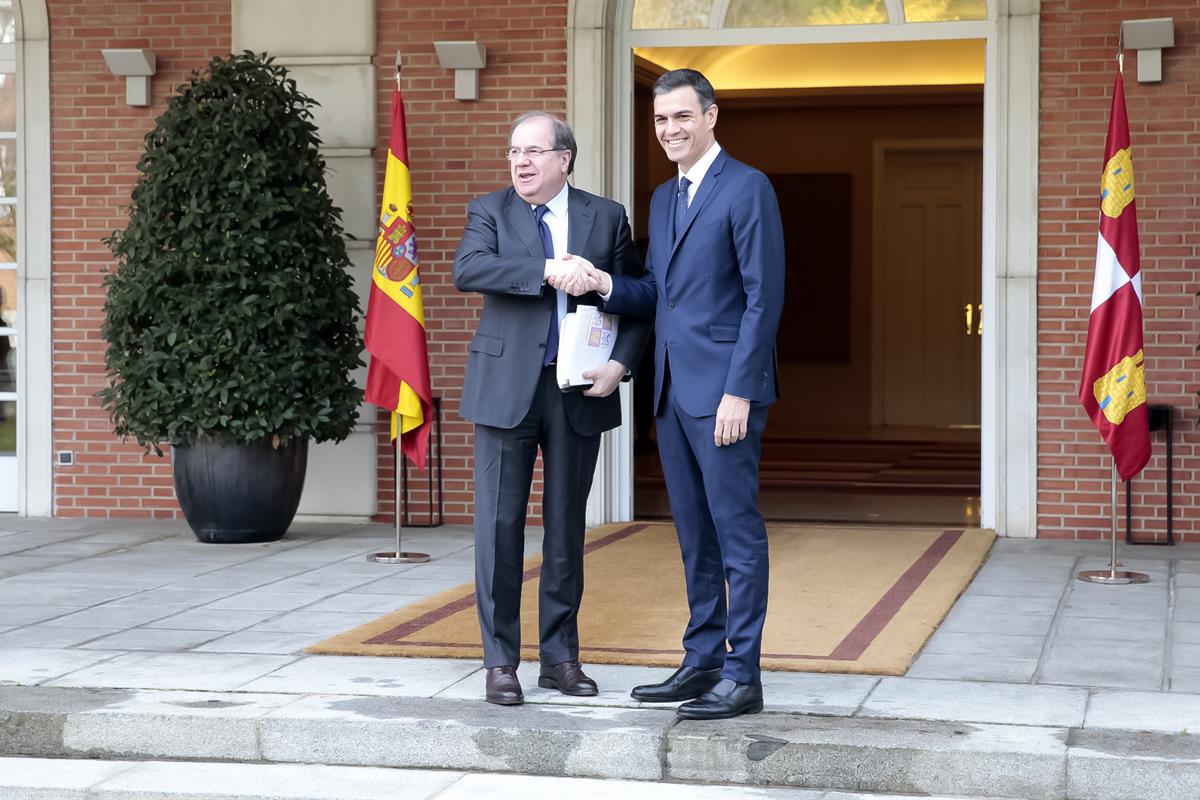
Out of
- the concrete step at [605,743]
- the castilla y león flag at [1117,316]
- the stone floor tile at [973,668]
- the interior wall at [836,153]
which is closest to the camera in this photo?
the concrete step at [605,743]

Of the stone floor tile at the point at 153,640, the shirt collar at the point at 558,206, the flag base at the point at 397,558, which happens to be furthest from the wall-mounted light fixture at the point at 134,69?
the shirt collar at the point at 558,206

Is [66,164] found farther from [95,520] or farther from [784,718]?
[784,718]

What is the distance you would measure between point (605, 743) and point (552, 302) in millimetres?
1179

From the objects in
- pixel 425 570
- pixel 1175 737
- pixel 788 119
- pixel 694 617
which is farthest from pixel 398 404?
pixel 788 119

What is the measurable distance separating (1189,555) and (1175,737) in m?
3.60

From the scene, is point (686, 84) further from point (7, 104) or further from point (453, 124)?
point (7, 104)

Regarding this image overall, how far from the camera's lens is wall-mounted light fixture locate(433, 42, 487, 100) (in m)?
8.37

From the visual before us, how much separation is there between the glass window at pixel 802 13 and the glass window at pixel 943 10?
0.15 m

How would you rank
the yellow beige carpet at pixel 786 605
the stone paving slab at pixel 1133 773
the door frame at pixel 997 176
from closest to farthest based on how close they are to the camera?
1. the stone paving slab at pixel 1133 773
2. the yellow beige carpet at pixel 786 605
3. the door frame at pixel 997 176

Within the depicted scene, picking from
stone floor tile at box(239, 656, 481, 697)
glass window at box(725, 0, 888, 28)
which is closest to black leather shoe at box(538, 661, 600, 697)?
stone floor tile at box(239, 656, 481, 697)

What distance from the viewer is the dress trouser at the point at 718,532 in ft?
13.9

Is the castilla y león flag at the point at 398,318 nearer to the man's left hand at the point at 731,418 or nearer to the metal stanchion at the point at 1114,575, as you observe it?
the metal stanchion at the point at 1114,575

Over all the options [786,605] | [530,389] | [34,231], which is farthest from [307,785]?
[34,231]

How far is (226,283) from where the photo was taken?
301 inches
